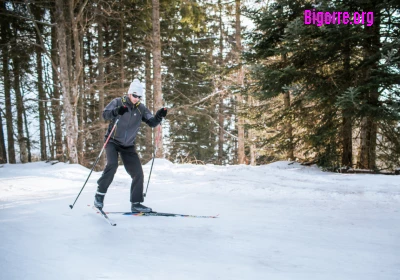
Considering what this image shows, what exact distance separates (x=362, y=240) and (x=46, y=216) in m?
4.32

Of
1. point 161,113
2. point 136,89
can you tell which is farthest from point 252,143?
point 136,89

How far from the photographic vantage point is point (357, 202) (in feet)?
15.4

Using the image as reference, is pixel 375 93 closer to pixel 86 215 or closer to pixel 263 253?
pixel 263 253

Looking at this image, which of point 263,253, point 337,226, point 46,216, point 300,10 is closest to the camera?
point 263,253

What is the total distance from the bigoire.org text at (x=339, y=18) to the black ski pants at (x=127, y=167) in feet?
20.7

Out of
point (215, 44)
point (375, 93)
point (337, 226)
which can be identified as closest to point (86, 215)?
point (337, 226)

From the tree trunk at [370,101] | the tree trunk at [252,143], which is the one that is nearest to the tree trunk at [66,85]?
the tree trunk at [252,143]

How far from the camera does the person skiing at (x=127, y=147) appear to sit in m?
4.29

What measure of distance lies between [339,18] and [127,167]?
6560mm

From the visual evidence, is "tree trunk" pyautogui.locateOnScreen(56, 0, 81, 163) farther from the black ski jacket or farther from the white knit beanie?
the white knit beanie

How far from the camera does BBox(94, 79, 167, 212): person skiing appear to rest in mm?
4293

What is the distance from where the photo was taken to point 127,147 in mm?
4555

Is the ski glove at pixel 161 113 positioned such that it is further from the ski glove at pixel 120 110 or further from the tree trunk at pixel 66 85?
the tree trunk at pixel 66 85

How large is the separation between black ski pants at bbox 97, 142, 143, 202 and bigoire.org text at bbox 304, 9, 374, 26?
20.7 ft
